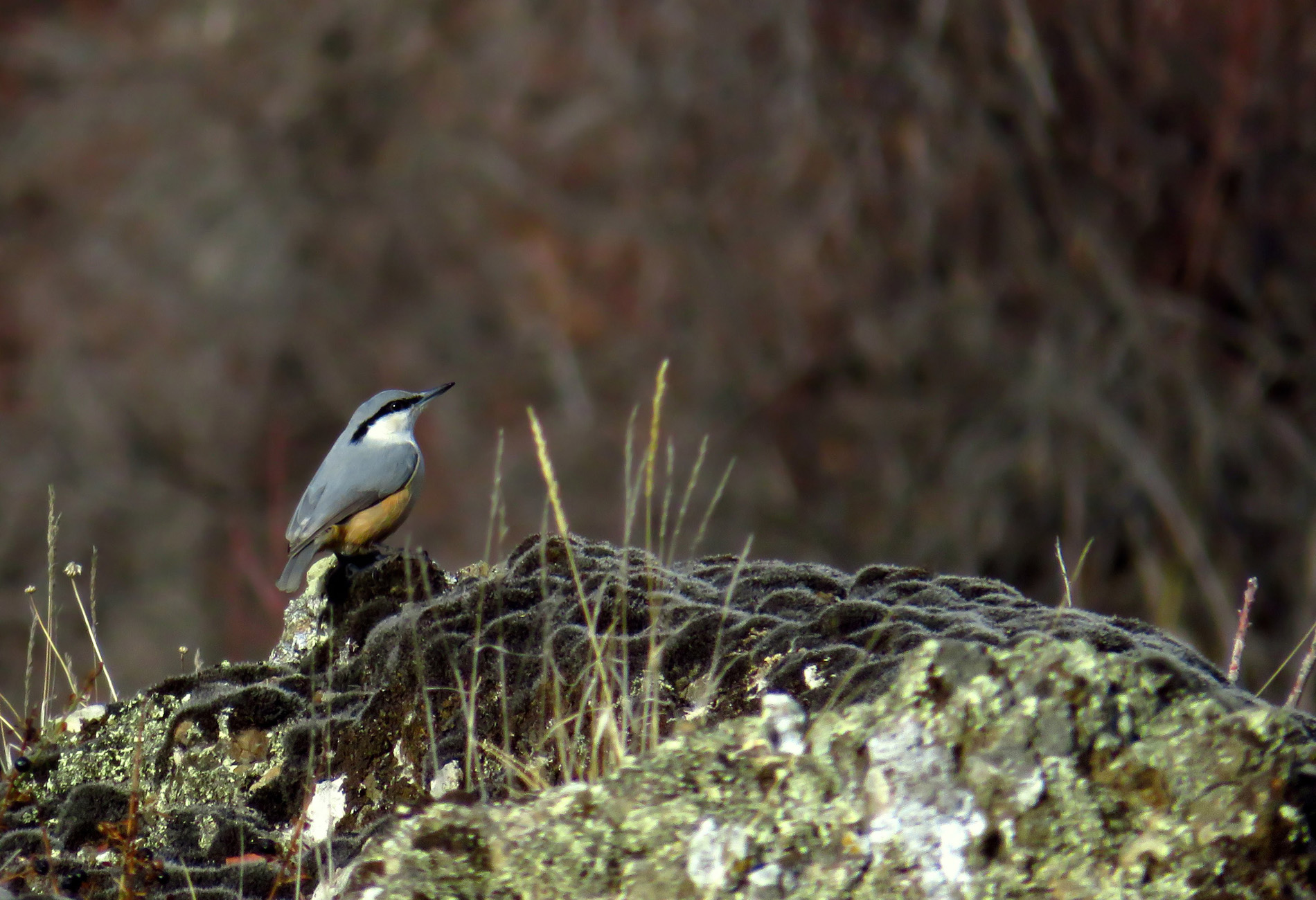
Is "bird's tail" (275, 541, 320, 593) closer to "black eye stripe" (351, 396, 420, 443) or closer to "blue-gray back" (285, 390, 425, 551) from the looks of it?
"blue-gray back" (285, 390, 425, 551)

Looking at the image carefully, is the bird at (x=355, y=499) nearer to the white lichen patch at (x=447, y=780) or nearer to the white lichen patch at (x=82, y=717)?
the white lichen patch at (x=82, y=717)

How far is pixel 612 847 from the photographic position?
1765mm

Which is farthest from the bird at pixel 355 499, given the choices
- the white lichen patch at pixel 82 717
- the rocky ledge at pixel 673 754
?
the white lichen patch at pixel 82 717

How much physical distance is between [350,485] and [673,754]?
2082 millimetres

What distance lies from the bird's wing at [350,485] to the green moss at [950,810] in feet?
6.33

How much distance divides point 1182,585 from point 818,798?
6773 mm

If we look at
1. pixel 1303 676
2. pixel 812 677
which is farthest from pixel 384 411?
pixel 1303 676

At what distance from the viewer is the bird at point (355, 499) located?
143 inches

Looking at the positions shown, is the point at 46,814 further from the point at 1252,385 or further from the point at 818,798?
the point at 1252,385

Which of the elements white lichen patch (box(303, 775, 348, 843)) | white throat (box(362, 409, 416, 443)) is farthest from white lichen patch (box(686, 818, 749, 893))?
white throat (box(362, 409, 416, 443))

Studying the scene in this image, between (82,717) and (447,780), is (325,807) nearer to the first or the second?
(447,780)

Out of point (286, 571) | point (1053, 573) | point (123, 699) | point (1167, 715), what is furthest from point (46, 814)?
point (1053, 573)

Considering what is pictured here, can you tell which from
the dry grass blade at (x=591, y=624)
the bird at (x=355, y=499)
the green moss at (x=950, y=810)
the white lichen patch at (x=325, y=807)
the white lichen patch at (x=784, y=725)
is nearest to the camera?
the green moss at (x=950, y=810)

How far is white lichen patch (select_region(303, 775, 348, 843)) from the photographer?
2459mm
